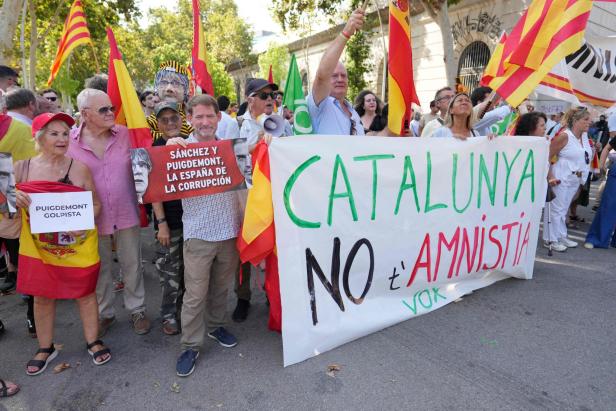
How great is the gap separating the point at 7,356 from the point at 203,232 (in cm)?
178

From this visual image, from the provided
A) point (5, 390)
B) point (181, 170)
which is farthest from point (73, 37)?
point (5, 390)

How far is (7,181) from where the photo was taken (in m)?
2.33

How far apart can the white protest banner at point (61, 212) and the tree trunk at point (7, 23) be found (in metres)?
7.40

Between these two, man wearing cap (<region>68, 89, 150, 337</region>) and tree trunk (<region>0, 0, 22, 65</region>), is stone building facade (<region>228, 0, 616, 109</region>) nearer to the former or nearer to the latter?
tree trunk (<region>0, 0, 22, 65</region>)

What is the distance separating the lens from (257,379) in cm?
254

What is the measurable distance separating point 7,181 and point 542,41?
4.12 meters

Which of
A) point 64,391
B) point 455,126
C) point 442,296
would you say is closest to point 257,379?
point 64,391

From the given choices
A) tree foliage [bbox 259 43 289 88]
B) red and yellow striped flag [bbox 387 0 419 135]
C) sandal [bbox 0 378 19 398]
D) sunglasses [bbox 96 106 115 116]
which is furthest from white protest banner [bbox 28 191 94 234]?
tree foliage [bbox 259 43 289 88]

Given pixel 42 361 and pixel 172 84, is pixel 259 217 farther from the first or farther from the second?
pixel 172 84

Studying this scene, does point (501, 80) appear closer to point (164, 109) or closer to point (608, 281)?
point (608, 281)

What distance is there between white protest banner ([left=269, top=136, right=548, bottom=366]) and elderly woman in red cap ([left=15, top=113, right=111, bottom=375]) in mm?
1278

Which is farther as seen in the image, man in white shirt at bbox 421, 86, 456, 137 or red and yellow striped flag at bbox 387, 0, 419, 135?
man in white shirt at bbox 421, 86, 456, 137

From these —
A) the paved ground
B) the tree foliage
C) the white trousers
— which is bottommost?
the paved ground

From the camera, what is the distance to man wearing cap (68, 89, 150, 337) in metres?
2.87
